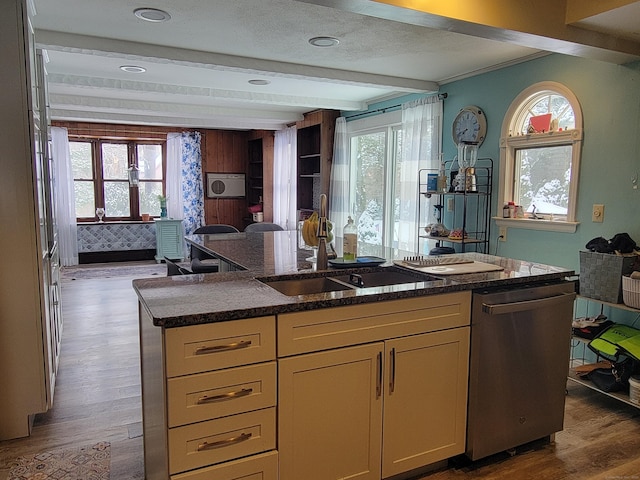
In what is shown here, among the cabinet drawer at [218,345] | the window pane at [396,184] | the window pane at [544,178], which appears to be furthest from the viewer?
the window pane at [396,184]

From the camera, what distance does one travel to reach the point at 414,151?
486cm

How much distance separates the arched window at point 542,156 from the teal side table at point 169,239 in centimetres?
559

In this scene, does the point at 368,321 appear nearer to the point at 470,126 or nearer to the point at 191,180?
the point at 470,126

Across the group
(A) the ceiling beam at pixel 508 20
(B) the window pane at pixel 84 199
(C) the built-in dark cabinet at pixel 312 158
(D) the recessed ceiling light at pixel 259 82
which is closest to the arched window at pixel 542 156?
(A) the ceiling beam at pixel 508 20

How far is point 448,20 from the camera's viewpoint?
2309 mm

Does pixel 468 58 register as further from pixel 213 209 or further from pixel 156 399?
pixel 213 209

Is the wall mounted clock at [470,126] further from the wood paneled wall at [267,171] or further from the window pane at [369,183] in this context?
the wood paneled wall at [267,171]

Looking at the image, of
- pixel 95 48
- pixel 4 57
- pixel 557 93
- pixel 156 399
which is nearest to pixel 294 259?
pixel 156 399

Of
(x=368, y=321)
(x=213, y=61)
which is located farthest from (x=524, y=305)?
(x=213, y=61)

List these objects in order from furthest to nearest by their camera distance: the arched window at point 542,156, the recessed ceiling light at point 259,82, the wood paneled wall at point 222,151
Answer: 1. the wood paneled wall at point 222,151
2. the recessed ceiling light at point 259,82
3. the arched window at point 542,156

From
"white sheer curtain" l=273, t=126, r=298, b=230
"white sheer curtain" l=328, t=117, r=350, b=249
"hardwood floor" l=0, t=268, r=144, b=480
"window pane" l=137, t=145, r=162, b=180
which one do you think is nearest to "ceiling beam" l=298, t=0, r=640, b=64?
"hardwood floor" l=0, t=268, r=144, b=480

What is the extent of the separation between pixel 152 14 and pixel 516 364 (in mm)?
2811

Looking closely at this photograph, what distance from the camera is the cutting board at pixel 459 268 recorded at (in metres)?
2.26

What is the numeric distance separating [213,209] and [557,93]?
21.6 feet
